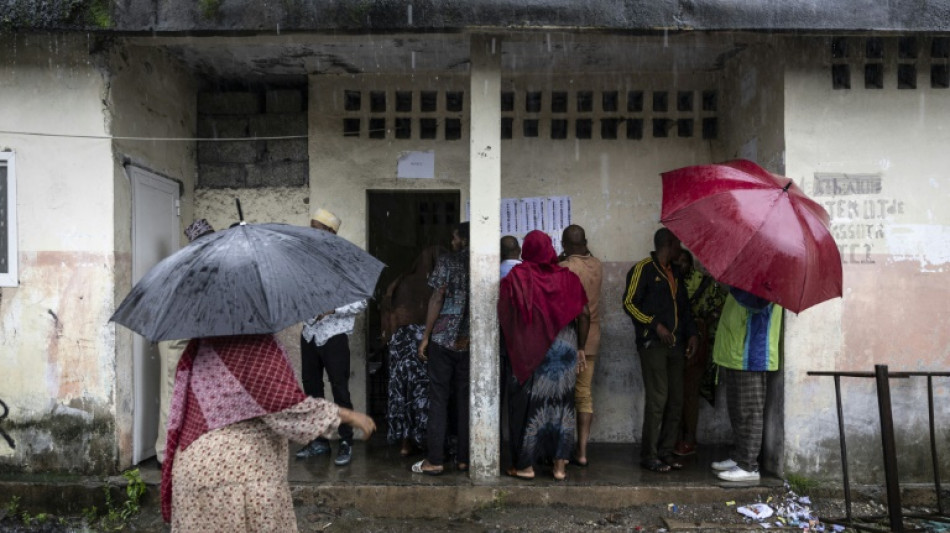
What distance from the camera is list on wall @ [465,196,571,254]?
6.40m

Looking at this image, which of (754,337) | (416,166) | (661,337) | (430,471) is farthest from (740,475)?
(416,166)

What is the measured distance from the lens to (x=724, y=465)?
5.29 metres

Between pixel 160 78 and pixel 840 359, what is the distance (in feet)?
18.6

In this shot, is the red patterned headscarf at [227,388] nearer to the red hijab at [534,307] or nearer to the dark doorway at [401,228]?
the red hijab at [534,307]

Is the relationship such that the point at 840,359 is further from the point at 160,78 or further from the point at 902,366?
the point at 160,78

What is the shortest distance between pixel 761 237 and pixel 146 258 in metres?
4.44

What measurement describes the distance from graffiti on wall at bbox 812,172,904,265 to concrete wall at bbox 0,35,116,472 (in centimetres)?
513

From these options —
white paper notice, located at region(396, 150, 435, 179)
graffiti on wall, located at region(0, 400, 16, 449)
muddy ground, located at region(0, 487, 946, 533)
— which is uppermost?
white paper notice, located at region(396, 150, 435, 179)

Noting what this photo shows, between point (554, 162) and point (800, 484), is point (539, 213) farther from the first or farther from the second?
point (800, 484)

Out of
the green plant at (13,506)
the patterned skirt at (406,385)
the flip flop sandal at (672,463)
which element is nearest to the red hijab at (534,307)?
the patterned skirt at (406,385)

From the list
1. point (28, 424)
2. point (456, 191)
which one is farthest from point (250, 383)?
point (456, 191)

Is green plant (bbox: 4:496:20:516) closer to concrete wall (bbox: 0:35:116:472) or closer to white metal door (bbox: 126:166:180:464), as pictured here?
concrete wall (bbox: 0:35:116:472)

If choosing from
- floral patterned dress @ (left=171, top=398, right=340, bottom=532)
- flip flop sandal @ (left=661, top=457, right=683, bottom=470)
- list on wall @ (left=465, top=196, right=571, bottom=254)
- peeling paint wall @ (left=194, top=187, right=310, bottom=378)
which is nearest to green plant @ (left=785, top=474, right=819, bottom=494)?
flip flop sandal @ (left=661, top=457, right=683, bottom=470)

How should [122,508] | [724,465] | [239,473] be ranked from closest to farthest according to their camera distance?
[239,473], [122,508], [724,465]
